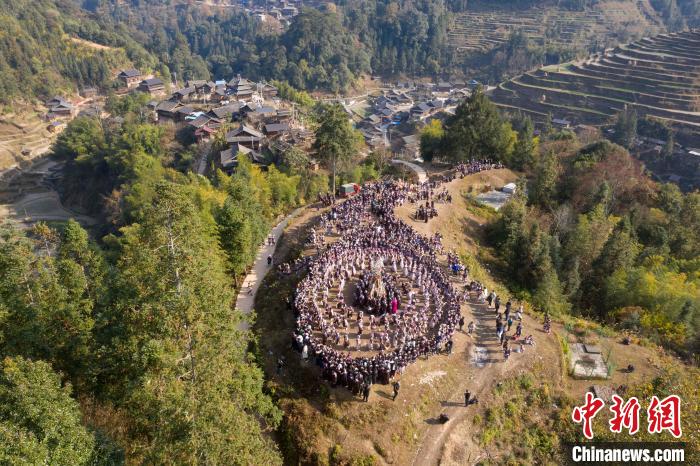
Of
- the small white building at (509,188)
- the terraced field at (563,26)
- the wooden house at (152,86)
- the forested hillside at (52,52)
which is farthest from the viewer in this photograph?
the terraced field at (563,26)

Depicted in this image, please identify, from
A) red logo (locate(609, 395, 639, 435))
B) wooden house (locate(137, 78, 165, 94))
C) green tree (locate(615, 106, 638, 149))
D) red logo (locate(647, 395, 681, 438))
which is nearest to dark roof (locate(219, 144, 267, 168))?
red logo (locate(609, 395, 639, 435))

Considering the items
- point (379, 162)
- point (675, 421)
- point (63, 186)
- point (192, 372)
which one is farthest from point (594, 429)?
point (63, 186)

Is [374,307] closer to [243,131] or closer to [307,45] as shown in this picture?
[243,131]

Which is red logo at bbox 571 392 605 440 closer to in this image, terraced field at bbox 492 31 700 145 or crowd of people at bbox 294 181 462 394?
crowd of people at bbox 294 181 462 394

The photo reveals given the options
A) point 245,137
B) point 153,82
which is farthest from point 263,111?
point 153,82

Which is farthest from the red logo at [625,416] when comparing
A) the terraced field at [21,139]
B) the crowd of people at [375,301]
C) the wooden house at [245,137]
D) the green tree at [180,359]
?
the terraced field at [21,139]

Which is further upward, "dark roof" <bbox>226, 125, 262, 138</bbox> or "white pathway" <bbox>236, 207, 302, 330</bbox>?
"dark roof" <bbox>226, 125, 262, 138</bbox>

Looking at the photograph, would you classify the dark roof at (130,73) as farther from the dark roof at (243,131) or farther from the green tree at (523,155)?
the green tree at (523,155)

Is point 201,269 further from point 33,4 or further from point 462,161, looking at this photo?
point 33,4
